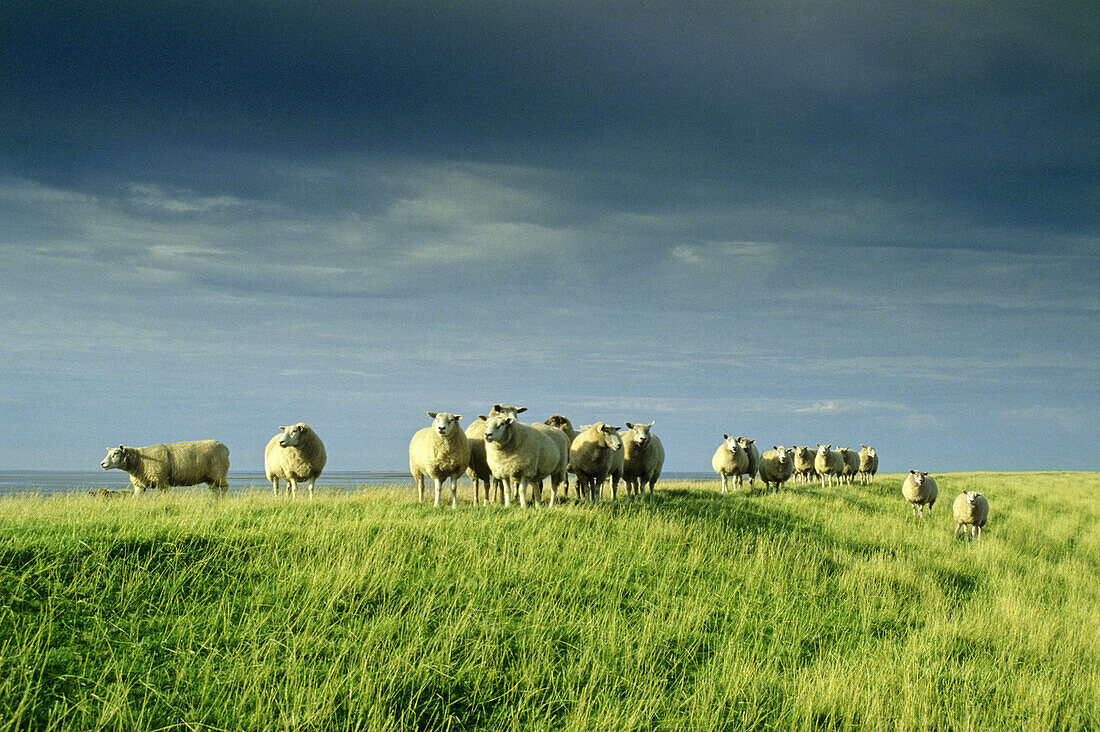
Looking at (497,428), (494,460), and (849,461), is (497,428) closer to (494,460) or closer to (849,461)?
(494,460)

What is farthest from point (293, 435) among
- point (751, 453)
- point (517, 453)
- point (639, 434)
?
point (751, 453)

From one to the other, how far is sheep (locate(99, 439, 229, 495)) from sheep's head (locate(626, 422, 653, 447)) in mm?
14075

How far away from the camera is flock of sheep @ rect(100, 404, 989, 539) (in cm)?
1722

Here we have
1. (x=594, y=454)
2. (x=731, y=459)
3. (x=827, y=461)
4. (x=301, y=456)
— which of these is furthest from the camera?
(x=827, y=461)

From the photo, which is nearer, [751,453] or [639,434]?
[639,434]

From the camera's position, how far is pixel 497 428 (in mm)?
16438

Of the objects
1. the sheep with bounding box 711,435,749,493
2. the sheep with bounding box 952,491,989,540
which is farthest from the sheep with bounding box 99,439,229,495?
the sheep with bounding box 952,491,989,540

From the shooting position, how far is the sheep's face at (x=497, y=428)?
16.3m

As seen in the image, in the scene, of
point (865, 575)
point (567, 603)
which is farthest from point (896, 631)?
point (567, 603)

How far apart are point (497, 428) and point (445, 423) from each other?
1423mm

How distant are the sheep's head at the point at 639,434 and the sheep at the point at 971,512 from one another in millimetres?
10617

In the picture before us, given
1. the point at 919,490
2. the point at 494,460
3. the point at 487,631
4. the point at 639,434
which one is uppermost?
the point at 639,434

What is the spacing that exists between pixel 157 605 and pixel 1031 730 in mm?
10698

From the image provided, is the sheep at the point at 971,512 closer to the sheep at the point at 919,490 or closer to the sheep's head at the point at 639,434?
the sheep at the point at 919,490
